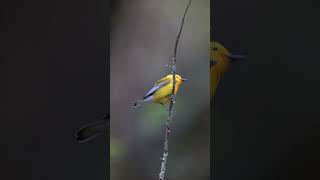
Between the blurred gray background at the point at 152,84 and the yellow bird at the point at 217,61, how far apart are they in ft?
1.48

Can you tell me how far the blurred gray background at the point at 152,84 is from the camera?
1.22 m

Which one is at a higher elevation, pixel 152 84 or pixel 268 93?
pixel 152 84

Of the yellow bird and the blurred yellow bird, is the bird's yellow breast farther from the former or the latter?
the yellow bird

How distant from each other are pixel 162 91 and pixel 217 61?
19.7 inches
